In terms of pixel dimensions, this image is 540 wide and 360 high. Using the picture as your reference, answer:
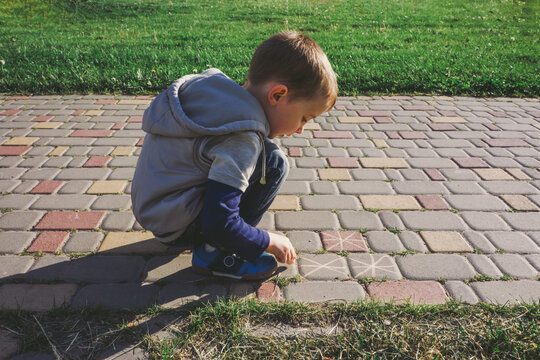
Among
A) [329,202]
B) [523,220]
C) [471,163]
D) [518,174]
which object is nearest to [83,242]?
[329,202]

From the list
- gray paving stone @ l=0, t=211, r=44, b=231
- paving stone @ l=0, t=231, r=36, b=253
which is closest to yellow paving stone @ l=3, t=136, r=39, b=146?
gray paving stone @ l=0, t=211, r=44, b=231

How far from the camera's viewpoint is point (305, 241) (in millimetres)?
2424

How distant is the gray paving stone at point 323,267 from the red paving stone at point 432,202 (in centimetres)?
84

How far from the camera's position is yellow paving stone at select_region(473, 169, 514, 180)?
314 centimetres

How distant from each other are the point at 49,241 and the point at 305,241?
142 cm

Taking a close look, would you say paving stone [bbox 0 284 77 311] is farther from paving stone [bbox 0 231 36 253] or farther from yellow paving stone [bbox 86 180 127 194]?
yellow paving stone [bbox 86 180 127 194]

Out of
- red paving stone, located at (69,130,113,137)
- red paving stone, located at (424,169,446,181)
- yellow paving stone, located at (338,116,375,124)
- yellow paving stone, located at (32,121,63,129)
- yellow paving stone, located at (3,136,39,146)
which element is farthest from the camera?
yellow paving stone, located at (338,116,375,124)

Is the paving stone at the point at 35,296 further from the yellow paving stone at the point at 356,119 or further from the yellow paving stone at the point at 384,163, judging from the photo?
the yellow paving stone at the point at 356,119

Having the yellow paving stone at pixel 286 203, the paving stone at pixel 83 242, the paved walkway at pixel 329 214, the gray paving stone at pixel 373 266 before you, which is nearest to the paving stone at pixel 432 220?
the paved walkway at pixel 329 214

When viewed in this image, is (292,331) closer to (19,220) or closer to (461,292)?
(461,292)

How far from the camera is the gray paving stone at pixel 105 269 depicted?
2113 mm

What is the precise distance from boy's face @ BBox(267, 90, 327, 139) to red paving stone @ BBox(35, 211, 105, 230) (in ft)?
4.27

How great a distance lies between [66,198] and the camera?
9.23ft

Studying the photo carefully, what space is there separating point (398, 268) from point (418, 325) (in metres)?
0.43
